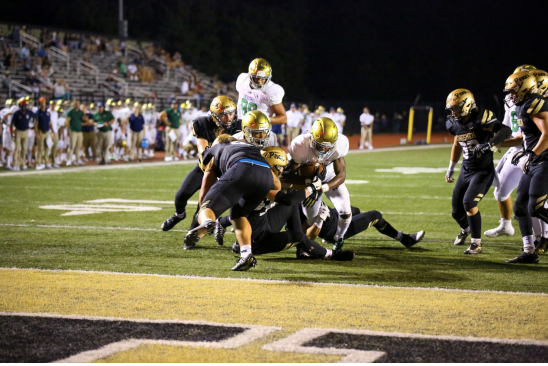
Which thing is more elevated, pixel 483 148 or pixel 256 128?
pixel 256 128

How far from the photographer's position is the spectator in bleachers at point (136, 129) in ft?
66.3

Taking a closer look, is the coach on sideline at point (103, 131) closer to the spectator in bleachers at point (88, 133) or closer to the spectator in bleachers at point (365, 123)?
the spectator in bleachers at point (88, 133)

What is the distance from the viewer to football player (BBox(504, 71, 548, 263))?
664 centimetres

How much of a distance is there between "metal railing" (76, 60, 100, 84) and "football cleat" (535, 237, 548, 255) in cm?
2353

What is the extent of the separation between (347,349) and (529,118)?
3654 mm

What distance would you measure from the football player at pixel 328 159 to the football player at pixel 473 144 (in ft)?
3.84

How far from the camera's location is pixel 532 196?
6.64 metres

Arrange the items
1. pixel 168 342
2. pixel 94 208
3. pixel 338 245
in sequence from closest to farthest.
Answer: pixel 168 342 → pixel 338 245 → pixel 94 208

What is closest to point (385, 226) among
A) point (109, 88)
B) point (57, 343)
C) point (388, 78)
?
point (57, 343)

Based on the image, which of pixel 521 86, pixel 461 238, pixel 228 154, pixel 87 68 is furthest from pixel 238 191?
pixel 87 68

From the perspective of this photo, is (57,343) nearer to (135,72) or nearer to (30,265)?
(30,265)

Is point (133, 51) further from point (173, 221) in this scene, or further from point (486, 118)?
point (486, 118)

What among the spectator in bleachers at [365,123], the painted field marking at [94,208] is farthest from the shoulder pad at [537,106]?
the spectator in bleachers at [365,123]

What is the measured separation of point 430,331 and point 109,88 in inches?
1010
